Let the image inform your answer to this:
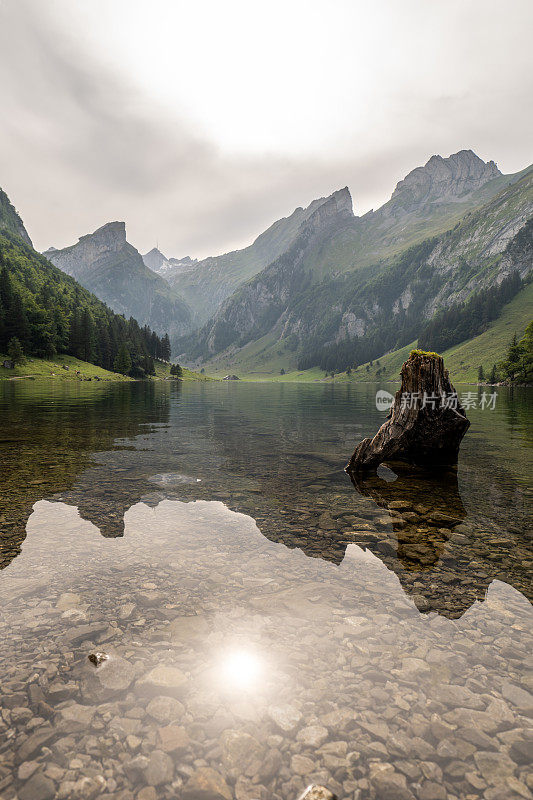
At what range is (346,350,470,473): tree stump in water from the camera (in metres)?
19.5

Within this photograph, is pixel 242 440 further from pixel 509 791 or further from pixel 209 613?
pixel 509 791

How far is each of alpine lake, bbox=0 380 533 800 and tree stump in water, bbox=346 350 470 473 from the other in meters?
5.85

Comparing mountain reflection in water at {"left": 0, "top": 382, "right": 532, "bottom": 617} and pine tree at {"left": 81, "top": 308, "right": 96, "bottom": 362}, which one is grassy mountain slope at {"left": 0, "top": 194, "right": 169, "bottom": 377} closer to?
pine tree at {"left": 81, "top": 308, "right": 96, "bottom": 362}

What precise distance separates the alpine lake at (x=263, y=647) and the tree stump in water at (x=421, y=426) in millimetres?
5846

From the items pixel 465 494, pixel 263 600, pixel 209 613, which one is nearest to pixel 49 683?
pixel 209 613

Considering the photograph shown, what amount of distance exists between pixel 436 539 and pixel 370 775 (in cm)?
744

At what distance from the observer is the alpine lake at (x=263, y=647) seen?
3930 millimetres

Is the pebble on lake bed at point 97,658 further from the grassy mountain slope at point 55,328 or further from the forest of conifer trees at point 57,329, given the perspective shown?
the grassy mountain slope at point 55,328

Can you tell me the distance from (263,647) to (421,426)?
16351 millimetres

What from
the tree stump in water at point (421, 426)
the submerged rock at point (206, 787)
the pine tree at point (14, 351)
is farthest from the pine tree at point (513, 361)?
the pine tree at point (14, 351)

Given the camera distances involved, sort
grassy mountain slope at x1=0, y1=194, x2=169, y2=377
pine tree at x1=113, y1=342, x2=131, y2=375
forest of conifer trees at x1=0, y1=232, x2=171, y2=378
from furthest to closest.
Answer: pine tree at x1=113, y1=342, x2=131, y2=375 < grassy mountain slope at x1=0, y1=194, x2=169, y2=377 < forest of conifer trees at x1=0, y1=232, x2=171, y2=378

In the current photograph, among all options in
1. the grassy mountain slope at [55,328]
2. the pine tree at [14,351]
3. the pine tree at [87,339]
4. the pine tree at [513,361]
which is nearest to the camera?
the pine tree at [14,351]

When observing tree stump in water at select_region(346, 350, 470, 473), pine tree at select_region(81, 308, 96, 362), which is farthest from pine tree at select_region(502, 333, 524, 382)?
pine tree at select_region(81, 308, 96, 362)

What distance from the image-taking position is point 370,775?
3.87 m
